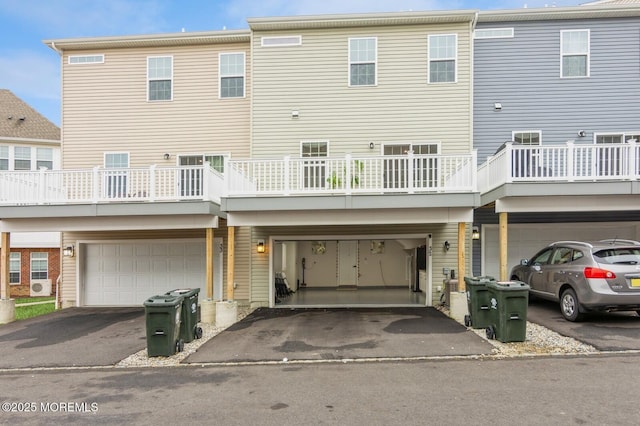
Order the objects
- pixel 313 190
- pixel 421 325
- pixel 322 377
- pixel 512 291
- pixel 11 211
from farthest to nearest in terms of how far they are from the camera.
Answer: pixel 11 211 < pixel 313 190 < pixel 421 325 < pixel 512 291 < pixel 322 377

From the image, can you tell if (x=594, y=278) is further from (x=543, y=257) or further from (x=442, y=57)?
(x=442, y=57)

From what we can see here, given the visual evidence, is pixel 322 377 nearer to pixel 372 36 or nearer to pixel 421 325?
pixel 421 325

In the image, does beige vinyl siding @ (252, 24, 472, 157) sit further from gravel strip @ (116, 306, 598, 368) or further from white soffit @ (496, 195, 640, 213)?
gravel strip @ (116, 306, 598, 368)

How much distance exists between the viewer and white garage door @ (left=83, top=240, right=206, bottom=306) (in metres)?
12.5

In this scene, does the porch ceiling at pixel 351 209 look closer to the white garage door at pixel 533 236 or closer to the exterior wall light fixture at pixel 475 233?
the exterior wall light fixture at pixel 475 233

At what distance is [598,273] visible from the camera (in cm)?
744

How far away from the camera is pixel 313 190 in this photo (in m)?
9.36

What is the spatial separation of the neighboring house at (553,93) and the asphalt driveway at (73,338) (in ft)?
30.7


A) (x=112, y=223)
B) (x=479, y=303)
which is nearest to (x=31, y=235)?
(x=112, y=223)

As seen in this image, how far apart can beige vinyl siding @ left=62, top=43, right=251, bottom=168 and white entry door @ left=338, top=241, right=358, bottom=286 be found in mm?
6954

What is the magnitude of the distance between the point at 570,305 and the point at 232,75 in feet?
35.7

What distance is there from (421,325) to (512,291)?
7.85 ft

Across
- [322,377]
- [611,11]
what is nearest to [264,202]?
[322,377]

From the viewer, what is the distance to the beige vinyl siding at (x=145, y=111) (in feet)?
40.9
